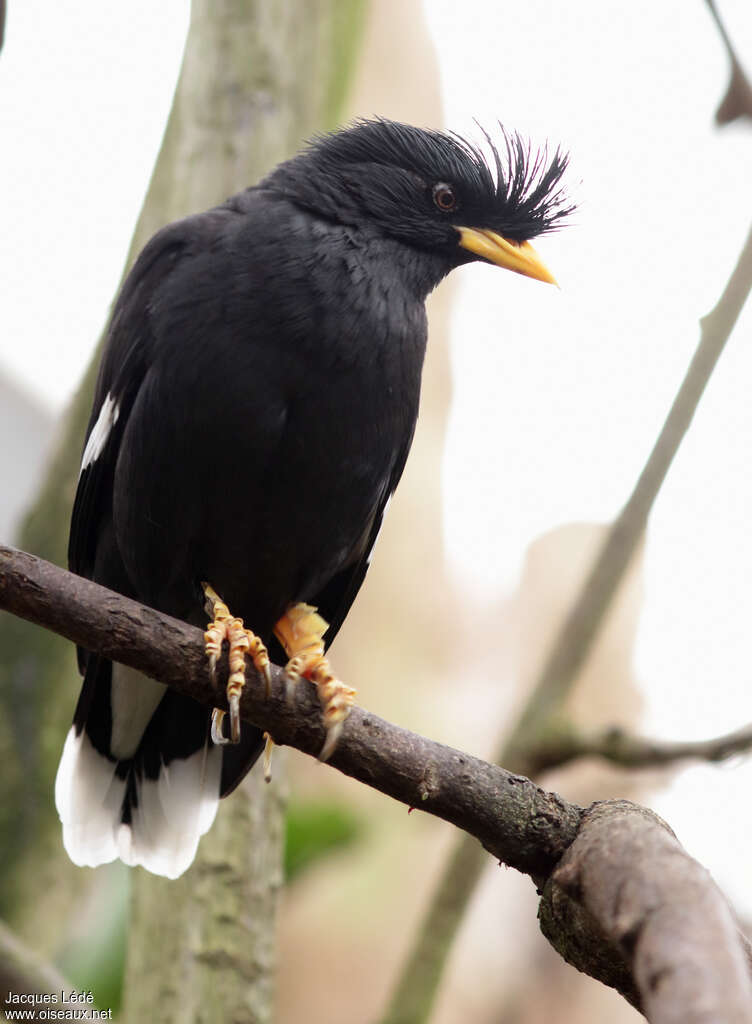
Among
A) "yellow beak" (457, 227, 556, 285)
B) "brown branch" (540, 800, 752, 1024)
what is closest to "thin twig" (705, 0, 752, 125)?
"yellow beak" (457, 227, 556, 285)

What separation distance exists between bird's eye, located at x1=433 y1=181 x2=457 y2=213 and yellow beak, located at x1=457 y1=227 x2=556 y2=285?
0.08m

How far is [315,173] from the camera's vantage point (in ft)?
13.1

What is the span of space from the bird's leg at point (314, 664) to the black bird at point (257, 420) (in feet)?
0.03

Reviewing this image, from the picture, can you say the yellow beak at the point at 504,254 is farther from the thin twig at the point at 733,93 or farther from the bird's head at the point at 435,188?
the thin twig at the point at 733,93

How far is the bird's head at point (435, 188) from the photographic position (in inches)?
158

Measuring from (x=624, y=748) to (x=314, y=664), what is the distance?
Result: 130 centimetres

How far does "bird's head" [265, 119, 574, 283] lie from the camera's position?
13.1ft

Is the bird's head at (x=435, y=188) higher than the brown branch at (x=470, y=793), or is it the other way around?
the bird's head at (x=435, y=188)

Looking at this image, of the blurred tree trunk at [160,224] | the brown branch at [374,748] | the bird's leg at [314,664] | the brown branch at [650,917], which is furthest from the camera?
the blurred tree trunk at [160,224]

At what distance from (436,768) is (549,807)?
0.26 metres

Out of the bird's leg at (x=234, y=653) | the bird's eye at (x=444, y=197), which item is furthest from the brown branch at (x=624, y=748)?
the bird's eye at (x=444, y=197)

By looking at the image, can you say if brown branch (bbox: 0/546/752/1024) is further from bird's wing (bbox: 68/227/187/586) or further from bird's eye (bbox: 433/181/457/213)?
bird's eye (bbox: 433/181/457/213)

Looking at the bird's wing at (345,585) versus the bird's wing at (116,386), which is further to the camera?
the bird's wing at (345,585)

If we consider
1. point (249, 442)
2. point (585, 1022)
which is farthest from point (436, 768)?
point (585, 1022)
